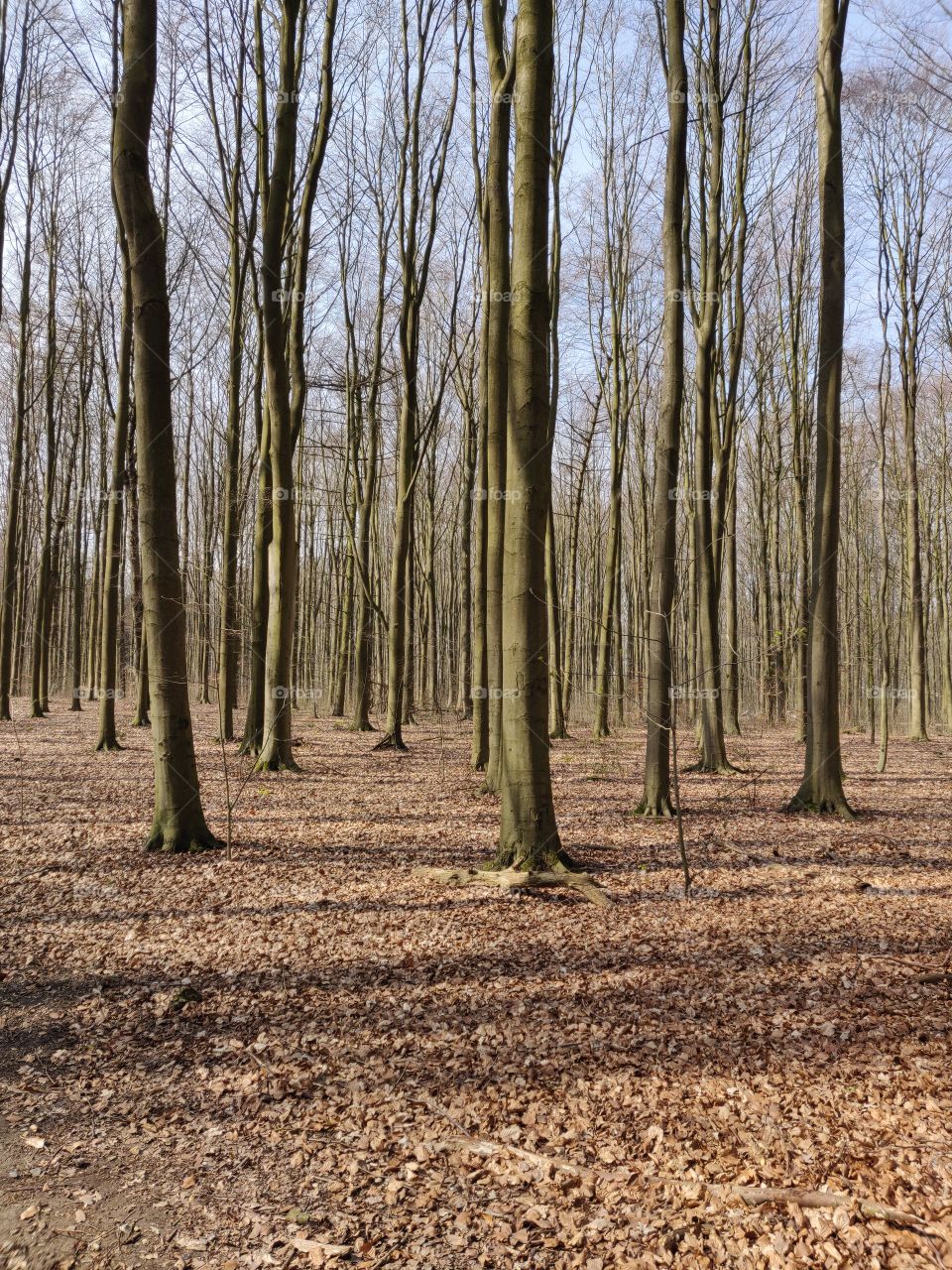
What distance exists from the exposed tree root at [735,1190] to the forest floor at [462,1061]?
0.04ft

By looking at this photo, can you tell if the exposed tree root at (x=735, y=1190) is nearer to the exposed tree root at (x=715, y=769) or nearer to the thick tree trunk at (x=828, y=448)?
the thick tree trunk at (x=828, y=448)

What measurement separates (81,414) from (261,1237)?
2025cm

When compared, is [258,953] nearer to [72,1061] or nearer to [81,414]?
[72,1061]

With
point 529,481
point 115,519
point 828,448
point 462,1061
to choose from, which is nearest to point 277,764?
point 115,519

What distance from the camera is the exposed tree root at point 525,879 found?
538 cm

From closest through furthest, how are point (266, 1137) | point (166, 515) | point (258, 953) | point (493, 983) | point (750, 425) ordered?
point (266, 1137) → point (493, 983) → point (258, 953) → point (166, 515) → point (750, 425)

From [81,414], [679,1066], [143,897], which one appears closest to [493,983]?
[679,1066]

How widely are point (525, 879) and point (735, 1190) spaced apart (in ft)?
10.3

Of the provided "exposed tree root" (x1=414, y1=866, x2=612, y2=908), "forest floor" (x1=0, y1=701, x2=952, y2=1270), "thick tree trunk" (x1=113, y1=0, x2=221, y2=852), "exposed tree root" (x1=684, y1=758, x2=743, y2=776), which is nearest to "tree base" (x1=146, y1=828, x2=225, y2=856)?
"thick tree trunk" (x1=113, y1=0, x2=221, y2=852)

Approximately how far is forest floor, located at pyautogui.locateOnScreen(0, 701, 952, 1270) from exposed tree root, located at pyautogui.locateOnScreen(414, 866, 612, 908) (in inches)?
5.3

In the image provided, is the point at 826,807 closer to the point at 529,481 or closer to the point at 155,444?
the point at 529,481

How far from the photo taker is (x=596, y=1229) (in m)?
2.23

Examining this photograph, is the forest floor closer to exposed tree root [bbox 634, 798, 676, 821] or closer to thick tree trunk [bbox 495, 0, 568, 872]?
thick tree trunk [bbox 495, 0, 568, 872]

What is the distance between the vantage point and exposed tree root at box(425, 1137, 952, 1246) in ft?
7.16
